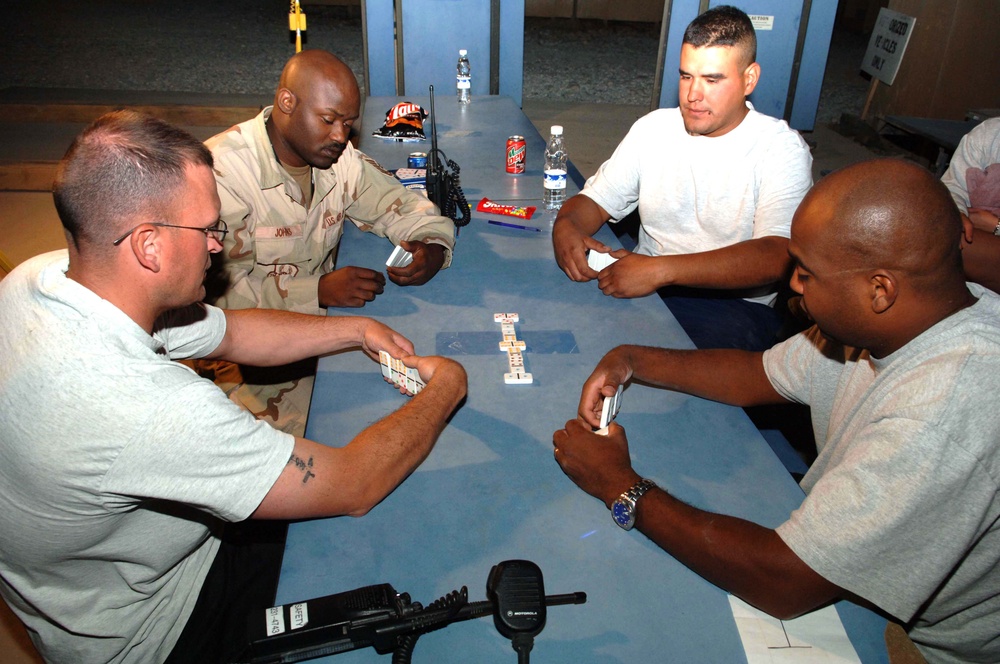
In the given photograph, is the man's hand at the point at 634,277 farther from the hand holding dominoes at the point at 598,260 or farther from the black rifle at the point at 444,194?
the black rifle at the point at 444,194

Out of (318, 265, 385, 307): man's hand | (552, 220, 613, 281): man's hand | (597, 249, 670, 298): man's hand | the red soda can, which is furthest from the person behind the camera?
the red soda can

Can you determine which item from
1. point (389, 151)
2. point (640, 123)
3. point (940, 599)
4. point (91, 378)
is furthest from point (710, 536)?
point (389, 151)

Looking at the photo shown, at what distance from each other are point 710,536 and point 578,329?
917 mm

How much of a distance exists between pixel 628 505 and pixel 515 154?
2317 mm

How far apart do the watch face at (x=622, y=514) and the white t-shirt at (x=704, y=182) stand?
1.44 meters

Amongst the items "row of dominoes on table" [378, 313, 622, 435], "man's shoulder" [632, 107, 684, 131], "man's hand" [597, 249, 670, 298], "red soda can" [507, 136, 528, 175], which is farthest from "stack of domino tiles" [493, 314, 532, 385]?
"red soda can" [507, 136, 528, 175]

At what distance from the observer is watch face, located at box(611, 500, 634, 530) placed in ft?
4.52

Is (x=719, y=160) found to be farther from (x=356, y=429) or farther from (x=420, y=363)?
(x=356, y=429)

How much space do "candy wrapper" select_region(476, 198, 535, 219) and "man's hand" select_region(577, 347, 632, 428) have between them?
4.01 feet

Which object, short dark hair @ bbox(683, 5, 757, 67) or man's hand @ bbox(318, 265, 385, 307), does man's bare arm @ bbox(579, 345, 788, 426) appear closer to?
man's hand @ bbox(318, 265, 385, 307)

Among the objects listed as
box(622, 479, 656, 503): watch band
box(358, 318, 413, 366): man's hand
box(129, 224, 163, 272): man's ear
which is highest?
box(129, 224, 163, 272): man's ear

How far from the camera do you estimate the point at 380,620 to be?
1137 mm

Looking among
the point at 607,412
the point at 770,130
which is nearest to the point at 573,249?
the point at 770,130

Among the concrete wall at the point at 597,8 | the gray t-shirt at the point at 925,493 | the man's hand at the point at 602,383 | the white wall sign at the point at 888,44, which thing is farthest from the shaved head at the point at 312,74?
the concrete wall at the point at 597,8
